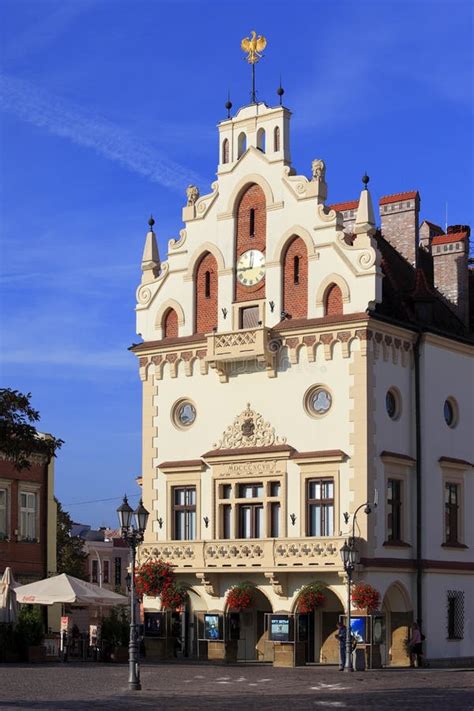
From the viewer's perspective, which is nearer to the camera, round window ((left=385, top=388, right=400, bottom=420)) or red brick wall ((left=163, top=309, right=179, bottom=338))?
round window ((left=385, top=388, right=400, bottom=420))

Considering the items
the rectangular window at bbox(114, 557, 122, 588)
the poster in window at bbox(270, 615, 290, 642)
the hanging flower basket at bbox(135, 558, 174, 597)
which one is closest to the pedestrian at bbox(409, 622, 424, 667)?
the poster in window at bbox(270, 615, 290, 642)

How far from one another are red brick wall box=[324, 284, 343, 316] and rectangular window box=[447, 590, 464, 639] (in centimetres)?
1029

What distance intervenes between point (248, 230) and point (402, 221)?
20.9 feet

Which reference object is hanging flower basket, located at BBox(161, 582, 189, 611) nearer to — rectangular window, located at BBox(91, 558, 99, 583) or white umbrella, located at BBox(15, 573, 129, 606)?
white umbrella, located at BBox(15, 573, 129, 606)

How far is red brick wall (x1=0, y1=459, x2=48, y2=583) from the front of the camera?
56.0m

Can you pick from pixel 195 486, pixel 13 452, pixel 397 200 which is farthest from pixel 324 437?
pixel 13 452

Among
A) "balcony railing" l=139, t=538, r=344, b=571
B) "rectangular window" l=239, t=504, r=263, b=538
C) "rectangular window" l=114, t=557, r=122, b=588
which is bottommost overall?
"rectangular window" l=114, t=557, r=122, b=588

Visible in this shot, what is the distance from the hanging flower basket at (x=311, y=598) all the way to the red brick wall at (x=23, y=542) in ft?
44.1

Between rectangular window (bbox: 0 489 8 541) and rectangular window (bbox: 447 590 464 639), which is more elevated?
rectangular window (bbox: 0 489 8 541)

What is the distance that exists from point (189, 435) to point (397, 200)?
38.5 ft

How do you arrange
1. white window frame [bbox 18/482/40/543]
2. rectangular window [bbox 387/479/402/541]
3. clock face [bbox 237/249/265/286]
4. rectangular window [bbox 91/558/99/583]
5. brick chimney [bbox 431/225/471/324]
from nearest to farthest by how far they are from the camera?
rectangular window [bbox 387/479/402/541], clock face [bbox 237/249/265/286], brick chimney [bbox 431/225/471/324], white window frame [bbox 18/482/40/543], rectangular window [bbox 91/558/99/583]

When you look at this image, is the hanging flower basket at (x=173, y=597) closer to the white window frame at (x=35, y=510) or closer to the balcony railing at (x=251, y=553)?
the balcony railing at (x=251, y=553)

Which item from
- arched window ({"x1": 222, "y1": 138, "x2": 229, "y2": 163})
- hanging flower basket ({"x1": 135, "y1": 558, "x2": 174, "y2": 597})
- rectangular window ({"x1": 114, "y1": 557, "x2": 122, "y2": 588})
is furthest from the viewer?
rectangular window ({"x1": 114, "y1": 557, "x2": 122, "y2": 588})

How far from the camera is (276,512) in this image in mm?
49000
